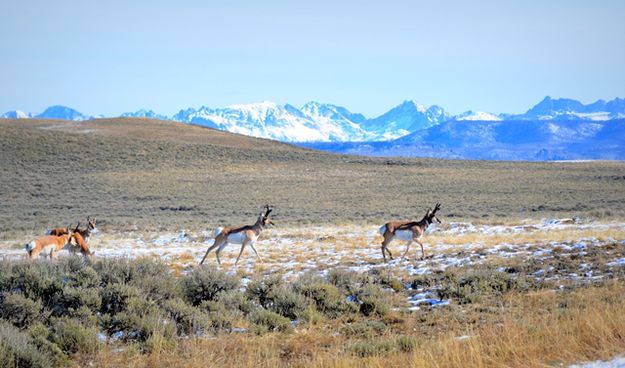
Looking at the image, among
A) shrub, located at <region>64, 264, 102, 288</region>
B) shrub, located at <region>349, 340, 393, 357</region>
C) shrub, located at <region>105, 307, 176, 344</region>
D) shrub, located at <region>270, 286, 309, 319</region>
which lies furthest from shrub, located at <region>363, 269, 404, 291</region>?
shrub, located at <region>64, 264, 102, 288</region>

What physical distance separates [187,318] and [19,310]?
98.4 inches

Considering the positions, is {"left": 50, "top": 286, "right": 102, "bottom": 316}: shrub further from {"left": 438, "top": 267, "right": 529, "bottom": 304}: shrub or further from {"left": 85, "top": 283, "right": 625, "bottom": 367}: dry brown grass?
{"left": 438, "top": 267, "right": 529, "bottom": 304}: shrub

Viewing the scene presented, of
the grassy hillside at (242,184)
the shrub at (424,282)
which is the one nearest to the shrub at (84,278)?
the shrub at (424,282)

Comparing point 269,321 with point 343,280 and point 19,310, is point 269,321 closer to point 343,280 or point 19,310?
point 343,280

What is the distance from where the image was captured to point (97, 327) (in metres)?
7.94

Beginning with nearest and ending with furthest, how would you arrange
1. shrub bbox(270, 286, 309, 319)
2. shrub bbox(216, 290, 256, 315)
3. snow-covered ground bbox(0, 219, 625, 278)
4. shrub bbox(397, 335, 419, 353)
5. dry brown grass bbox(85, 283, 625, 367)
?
1. dry brown grass bbox(85, 283, 625, 367)
2. shrub bbox(397, 335, 419, 353)
3. shrub bbox(270, 286, 309, 319)
4. shrub bbox(216, 290, 256, 315)
5. snow-covered ground bbox(0, 219, 625, 278)

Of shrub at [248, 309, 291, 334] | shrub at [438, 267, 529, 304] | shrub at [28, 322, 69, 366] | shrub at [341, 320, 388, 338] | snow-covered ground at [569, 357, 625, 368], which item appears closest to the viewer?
snow-covered ground at [569, 357, 625, 368]

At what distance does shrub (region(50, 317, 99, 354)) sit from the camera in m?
7.12

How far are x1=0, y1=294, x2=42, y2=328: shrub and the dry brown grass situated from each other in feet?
5.34

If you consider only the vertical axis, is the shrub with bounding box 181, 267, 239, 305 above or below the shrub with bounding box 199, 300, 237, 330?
above

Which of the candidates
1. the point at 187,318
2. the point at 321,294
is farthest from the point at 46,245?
the point at 321,294

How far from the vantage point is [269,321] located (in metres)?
8.64

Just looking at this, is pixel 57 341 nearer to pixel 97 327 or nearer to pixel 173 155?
pixel 97 327

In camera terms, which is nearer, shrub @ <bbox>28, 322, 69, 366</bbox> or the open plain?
the open plain
